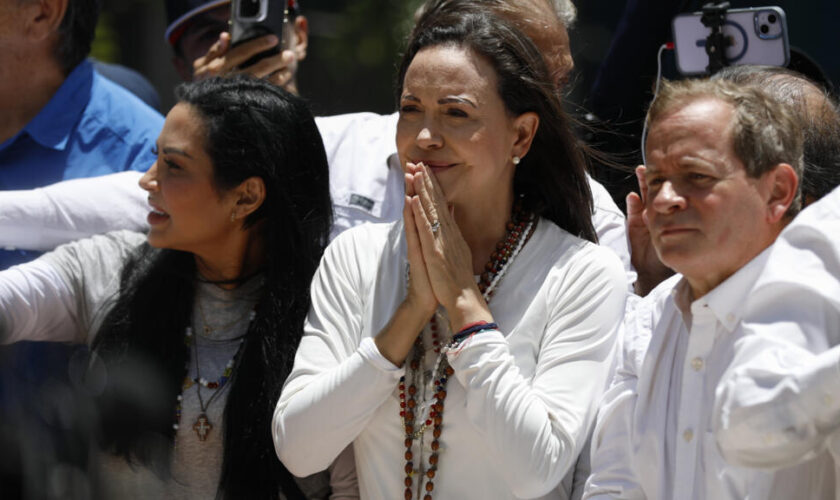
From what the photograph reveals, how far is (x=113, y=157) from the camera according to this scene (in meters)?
3.39

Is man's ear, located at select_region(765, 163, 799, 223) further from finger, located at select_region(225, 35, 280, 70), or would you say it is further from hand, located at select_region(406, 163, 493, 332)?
finger, located at select_region(225, 35, 280, 70)

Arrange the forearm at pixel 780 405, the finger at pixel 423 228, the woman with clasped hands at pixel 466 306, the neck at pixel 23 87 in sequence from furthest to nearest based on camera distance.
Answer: the neck at pixel 23 87
the finger at pixel 423 228
the woman with clasped hands at pixel 466 306
the forearm at pixel 780 405

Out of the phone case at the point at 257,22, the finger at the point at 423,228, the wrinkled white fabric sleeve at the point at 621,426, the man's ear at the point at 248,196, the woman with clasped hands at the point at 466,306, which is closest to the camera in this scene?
the wrinkled white fabric sleeve at the point at 621,426

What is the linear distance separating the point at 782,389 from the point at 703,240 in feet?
1.51

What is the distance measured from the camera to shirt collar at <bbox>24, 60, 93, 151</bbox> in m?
3.36

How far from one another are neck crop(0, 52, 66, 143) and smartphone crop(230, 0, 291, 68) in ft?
1.96

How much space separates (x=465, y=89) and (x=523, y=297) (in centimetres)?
47

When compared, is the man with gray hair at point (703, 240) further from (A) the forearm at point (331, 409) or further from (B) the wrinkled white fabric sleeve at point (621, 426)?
(A) the forearm at point (331, 409)

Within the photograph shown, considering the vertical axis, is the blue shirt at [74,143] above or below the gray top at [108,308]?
above

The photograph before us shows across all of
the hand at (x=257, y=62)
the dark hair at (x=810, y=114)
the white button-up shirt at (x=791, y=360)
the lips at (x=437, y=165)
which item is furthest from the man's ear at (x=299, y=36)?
the white button-up shirt at (x=791, y=360)

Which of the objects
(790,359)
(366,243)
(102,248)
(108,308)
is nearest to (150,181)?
(102,248)

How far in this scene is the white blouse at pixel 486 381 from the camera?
227 centimetres

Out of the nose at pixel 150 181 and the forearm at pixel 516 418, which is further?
the nose at pixel 150 181

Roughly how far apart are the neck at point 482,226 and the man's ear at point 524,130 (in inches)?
4.9
